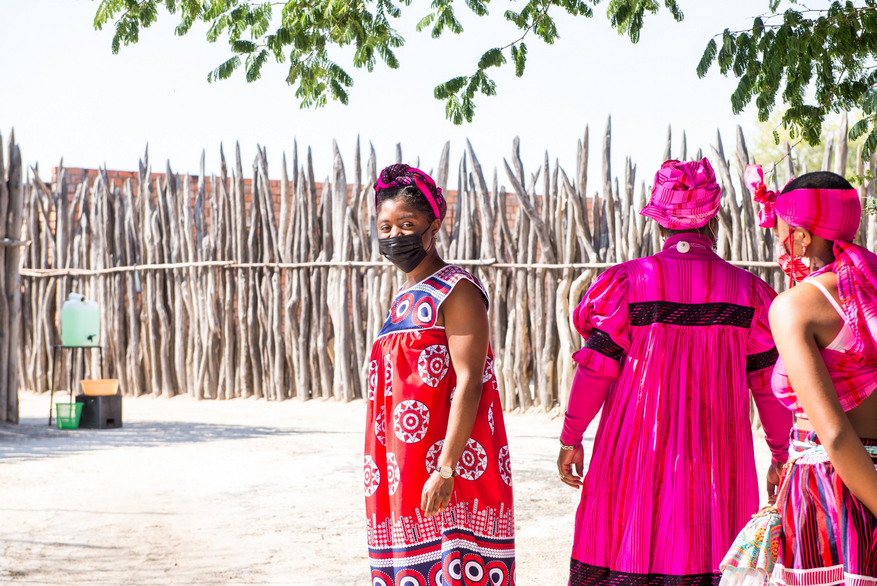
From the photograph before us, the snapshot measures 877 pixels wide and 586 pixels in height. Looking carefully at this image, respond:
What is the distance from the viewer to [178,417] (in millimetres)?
9180

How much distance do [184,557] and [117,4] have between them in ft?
9.63

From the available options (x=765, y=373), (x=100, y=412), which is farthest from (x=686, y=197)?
(x=100, y=412)

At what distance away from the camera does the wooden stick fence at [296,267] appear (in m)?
8.71

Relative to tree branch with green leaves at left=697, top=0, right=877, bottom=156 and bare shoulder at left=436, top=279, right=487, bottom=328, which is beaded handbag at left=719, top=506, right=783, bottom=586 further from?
tree branch with green leaves at left=697, top=0, right=877, bottom=156

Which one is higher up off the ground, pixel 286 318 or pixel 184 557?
pixel 286 318

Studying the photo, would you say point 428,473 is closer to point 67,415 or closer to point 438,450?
point 438,450

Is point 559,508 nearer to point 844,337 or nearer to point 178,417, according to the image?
point 844,337

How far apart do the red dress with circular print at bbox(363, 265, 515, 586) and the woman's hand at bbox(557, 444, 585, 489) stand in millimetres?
166

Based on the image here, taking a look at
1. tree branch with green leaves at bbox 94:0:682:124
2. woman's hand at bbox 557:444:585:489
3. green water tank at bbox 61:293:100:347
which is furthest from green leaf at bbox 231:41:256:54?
green water tank at bbox 61:293:100:347

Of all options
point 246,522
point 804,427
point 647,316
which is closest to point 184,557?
point 246,522

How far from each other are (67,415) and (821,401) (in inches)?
299

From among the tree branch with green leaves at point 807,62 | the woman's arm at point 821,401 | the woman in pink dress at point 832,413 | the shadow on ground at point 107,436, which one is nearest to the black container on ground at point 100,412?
the shadow on ground at point 107,436

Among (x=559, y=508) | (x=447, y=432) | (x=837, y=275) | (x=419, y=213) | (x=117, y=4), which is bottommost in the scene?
(x=559, y=508)

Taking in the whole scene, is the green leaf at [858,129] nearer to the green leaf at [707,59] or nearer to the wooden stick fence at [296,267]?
the green leaf at [707,59]
